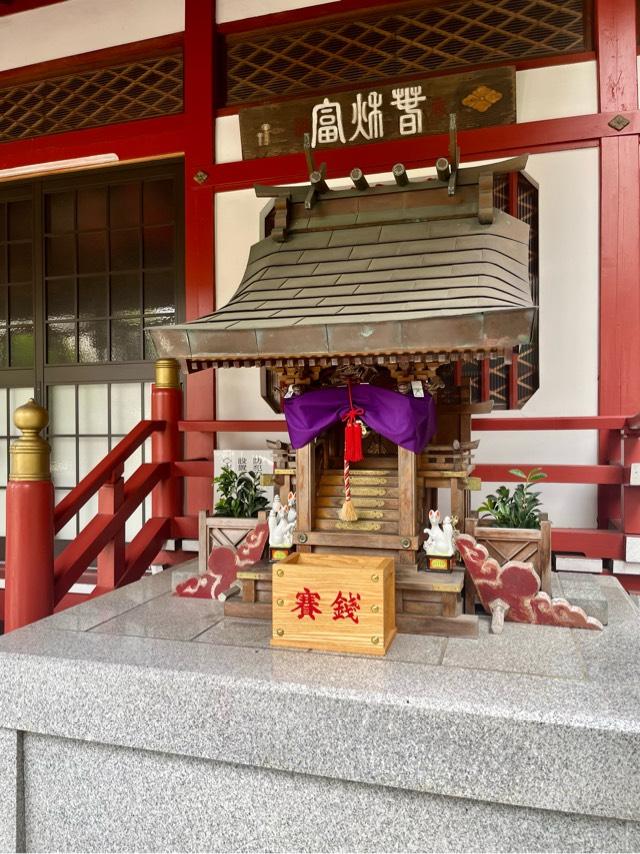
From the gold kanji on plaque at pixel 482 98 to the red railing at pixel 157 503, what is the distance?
2197 mm

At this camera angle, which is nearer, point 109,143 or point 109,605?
point 109,605

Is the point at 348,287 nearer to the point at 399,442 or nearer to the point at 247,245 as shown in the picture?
the point at 399,442

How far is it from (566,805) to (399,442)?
1540 millimetres

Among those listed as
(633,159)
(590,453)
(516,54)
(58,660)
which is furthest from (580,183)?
(58,660)

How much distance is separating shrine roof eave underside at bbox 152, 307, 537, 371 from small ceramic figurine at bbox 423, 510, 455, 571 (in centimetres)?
81

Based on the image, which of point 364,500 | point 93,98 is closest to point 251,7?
point 93,98

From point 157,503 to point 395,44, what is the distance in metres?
3.83

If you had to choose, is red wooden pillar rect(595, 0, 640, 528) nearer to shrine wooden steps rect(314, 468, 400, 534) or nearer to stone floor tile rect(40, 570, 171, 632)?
shrine wooden steps rect(314, 468, 400, 534)

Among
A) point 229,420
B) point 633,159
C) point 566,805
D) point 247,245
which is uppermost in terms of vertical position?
point 633,159

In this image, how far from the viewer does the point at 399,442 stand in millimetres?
2984

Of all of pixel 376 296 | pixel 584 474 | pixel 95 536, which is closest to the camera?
pixel 376 296

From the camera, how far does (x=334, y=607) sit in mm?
2691

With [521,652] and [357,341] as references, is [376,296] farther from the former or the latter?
[521,652]

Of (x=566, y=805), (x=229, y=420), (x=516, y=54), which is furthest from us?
(x=229, y=420)
